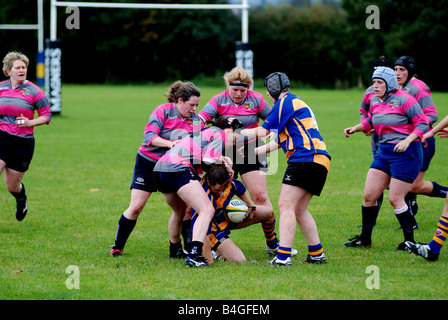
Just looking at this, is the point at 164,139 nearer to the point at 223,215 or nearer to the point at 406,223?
the point at 223,215

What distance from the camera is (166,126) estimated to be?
675 cm

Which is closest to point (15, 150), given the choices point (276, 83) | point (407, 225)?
point (276, 83)

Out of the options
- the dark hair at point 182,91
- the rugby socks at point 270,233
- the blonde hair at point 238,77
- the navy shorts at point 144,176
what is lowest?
the rugby socks at point 270,233

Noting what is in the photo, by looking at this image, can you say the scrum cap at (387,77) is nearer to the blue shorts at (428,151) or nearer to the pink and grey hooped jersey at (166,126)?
the blue shorts at (428,151)

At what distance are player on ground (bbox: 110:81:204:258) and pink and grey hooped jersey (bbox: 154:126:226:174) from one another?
0.44ft

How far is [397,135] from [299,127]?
133cm

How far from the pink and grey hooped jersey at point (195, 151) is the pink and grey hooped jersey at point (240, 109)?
1168 mm

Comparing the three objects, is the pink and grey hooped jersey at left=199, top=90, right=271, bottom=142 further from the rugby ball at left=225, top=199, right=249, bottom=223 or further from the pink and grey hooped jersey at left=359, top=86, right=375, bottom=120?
the pink and grey hooped jersey at left=359, top=86, right=375, bottom=120

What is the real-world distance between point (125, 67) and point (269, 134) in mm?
53765

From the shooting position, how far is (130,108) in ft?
96.5

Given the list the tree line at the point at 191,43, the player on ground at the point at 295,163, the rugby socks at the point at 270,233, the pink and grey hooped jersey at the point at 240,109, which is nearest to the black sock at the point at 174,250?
the rugby socks at the point at 270,233

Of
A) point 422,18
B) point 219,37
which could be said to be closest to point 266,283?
point 422,18

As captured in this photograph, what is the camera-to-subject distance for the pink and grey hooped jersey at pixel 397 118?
6836 millimetres
